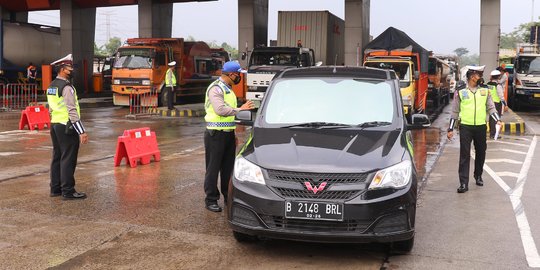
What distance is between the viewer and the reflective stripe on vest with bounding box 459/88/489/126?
7.73 m

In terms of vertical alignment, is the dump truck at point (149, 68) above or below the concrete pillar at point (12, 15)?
below

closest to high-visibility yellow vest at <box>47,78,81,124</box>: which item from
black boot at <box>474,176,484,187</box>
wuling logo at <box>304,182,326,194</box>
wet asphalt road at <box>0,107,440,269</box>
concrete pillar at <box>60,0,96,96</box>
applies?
wet asphalt road at <box>0,107,440,269</box>

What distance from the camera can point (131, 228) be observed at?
5801mm

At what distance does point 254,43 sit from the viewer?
29.0m

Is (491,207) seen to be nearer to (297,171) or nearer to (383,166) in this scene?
(383,166)

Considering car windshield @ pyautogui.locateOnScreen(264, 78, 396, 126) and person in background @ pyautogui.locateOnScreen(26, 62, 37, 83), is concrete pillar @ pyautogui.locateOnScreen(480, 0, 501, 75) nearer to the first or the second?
car windshield @ pyautogui.locateOnScreen(264, 78, 396, 126)

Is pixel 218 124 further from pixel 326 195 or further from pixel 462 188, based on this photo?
pixel 462 188

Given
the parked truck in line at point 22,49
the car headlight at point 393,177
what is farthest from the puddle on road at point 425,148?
the parked truck in line at point 22,49

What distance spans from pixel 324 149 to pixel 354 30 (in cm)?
2317

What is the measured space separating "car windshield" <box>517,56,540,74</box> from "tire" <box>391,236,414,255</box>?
2030cm

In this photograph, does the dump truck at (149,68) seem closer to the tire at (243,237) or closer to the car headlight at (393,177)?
the tire at (243,237)

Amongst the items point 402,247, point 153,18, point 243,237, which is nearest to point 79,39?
point 153,18

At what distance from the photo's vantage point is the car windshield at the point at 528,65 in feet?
74.7

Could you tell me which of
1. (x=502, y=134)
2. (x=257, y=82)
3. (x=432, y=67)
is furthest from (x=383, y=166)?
(x=432, y=67)
